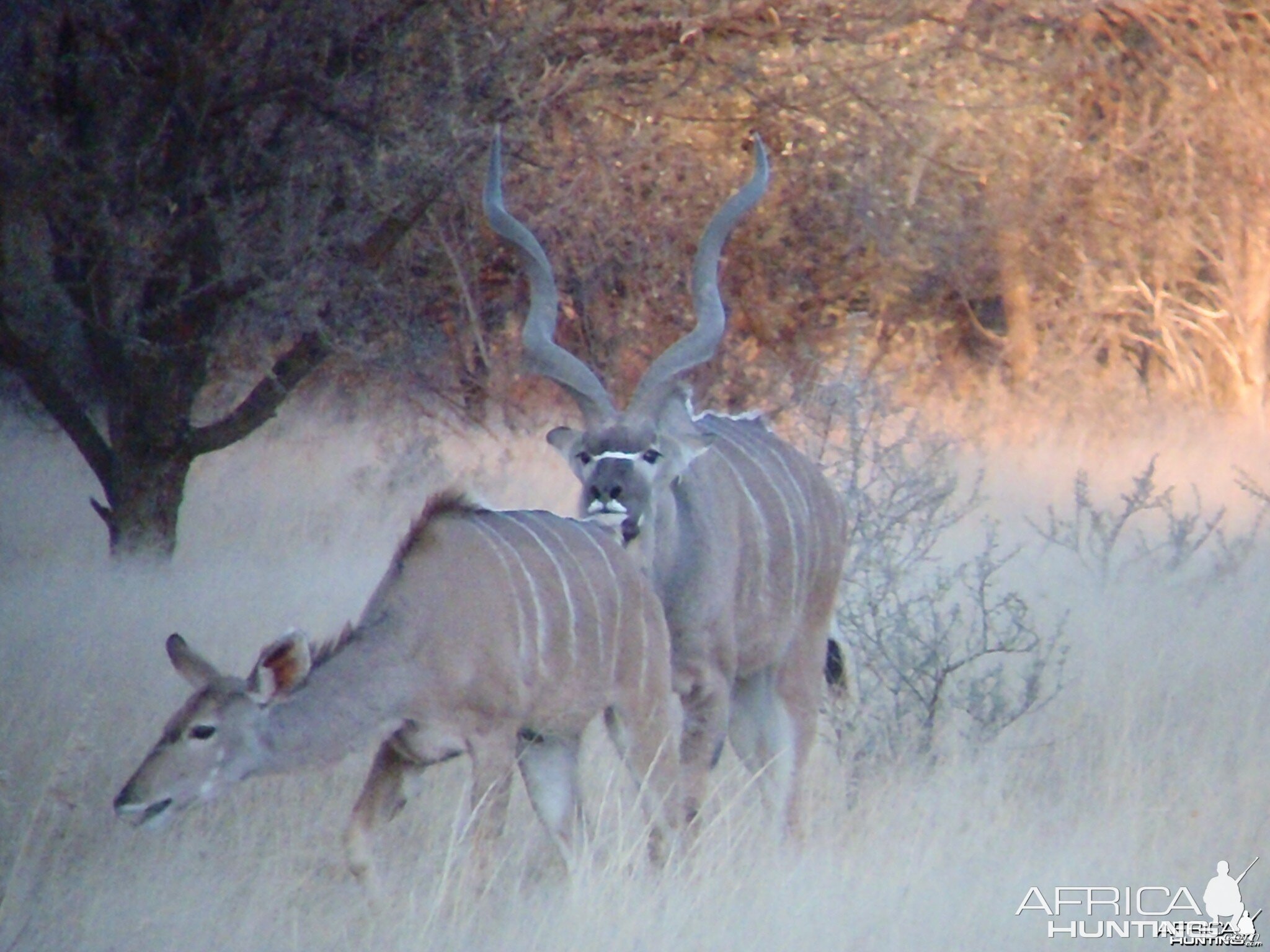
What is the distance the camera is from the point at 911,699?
4.82 m

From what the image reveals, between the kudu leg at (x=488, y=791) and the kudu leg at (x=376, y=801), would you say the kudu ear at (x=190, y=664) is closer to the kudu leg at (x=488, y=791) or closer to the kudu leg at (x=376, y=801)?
the kudu leg at (x=376, y=801)

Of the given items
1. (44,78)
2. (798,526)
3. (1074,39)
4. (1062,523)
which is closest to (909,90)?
(1062,523)

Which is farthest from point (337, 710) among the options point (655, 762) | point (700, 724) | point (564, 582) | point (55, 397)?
point (55, 397)

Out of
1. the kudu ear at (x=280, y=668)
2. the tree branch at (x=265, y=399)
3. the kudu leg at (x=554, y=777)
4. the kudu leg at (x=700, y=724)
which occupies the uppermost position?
the kudu ear at (x=280, y=668)

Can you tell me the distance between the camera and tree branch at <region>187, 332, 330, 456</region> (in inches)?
220

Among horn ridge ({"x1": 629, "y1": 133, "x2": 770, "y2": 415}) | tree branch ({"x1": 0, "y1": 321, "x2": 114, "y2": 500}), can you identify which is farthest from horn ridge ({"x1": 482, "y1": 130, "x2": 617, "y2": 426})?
tree branch ({"x1": 0, "y1": 321, "x2": 114, "y2": 500})

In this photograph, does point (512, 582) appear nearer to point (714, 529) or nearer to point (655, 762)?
point (655, 762)

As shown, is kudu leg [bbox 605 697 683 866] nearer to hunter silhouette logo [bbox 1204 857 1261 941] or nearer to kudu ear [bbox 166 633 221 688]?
kudu ear [bbox 166 633 221 688]

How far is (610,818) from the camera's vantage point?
4020mm

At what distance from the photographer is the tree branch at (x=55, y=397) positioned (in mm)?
5328

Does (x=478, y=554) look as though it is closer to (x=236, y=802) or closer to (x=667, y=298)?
(x=236, y=802)

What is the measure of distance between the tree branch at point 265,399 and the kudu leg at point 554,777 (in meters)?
2.11

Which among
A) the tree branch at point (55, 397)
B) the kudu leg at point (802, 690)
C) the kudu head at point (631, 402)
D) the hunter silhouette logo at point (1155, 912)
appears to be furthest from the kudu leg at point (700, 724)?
the tree branch at point (55, 397)

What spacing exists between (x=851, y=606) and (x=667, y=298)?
282 centimetres
